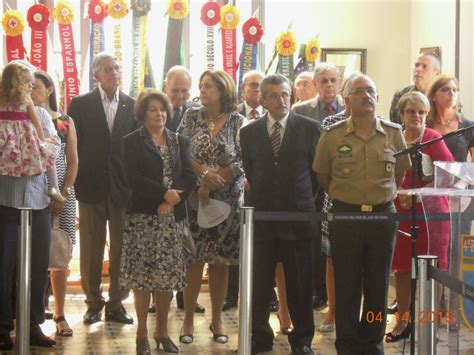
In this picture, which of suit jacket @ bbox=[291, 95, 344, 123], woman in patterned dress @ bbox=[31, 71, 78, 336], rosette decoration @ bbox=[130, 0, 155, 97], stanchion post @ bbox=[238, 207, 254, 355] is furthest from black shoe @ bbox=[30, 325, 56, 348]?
rosette decoration @ bbox=[130, 0, 155, 97]

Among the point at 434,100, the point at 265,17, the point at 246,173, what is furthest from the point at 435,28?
the point at 246,173

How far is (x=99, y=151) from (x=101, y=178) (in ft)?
0.58

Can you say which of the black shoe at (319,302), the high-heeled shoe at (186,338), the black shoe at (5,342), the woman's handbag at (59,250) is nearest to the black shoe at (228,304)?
the black shoe at (319,302)

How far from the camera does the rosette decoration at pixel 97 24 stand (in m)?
7.57

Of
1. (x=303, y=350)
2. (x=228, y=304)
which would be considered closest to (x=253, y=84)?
(x=228, y=304)

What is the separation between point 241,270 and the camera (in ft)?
14.3

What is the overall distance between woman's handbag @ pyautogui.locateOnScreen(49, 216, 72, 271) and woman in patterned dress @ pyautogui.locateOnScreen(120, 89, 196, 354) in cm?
56

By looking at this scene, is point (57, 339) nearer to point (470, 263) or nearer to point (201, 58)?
point (470, 263)

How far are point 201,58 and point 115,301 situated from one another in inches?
134

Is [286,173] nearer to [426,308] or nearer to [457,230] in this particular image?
[457,230]

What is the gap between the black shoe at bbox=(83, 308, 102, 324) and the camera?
6.01 m

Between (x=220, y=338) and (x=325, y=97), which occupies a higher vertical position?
(x=325, y=97)
